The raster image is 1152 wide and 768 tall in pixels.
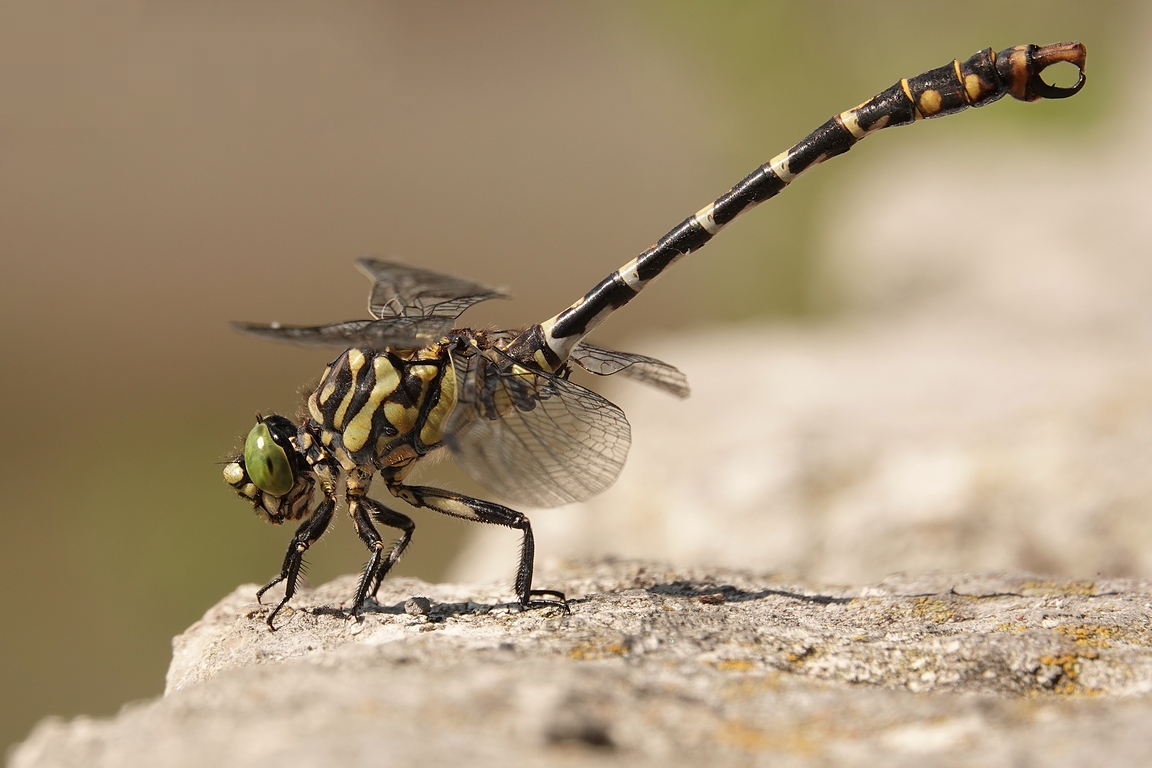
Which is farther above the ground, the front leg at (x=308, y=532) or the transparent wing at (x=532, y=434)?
the transparent wing at (x=532, y=434)

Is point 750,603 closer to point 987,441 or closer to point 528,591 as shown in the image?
point 528,591

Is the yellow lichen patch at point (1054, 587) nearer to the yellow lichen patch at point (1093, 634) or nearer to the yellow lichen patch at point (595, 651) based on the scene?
the yellow lichen patch at point (1093, 634)

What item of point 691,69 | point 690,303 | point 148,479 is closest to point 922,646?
point 148,479

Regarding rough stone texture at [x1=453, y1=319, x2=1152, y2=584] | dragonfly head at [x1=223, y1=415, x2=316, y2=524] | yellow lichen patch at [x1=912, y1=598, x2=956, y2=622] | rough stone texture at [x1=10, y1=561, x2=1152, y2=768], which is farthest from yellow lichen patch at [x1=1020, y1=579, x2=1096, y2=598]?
dragonfly head at [x1=223, y1=415, x2=316, y2=524]

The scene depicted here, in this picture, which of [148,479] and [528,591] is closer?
[528,591]

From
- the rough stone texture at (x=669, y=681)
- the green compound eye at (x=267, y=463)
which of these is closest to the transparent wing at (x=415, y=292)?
the green compound eye at (x=267, y=463)

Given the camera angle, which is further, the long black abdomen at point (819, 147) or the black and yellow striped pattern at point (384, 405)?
the black and yellow striped pattern at point (384, 405)

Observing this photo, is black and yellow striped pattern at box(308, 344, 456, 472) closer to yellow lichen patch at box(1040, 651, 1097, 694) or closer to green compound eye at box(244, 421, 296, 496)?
green compound eye at box(244, 421, 296, 496)
